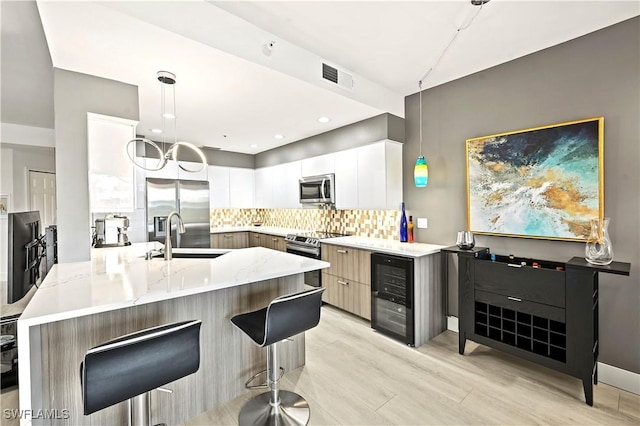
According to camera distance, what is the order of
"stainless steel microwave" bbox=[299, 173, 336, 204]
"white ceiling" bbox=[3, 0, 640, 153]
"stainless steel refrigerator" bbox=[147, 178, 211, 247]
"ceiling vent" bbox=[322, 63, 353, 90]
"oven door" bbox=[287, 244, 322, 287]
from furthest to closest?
1. "stainless steel refrigerator" bbox=[147, 178, 211, 247]
2. "stainless steel microwave" bbox=[299, 173, 336, 204]
3. "oven door" bbox=[287, 244, 322, 287]
4. "ceiling vent" bbox=[322, 63, 353, 90]
5. "white ceiling" bbox=[3, 0, 640, 153]

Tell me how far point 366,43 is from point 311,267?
72.7 inches

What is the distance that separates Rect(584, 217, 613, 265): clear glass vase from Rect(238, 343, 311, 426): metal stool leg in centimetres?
225

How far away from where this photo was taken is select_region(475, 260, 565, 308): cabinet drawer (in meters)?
2.15

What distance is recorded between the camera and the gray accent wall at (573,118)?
213 cm

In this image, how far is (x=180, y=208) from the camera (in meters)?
4.77

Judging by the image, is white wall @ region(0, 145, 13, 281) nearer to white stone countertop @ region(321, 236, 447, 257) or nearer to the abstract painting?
white stone countertop @ region(321, 236, 447, 257)

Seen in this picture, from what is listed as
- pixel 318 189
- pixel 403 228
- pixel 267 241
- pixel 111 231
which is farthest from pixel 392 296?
pixel 111 231

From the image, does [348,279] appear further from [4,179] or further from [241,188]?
[4,179]

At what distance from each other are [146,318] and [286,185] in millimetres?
3463

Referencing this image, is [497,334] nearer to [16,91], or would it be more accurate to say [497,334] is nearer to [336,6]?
[336,6]

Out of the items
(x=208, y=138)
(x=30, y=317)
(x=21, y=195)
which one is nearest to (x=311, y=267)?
(x=30, y=317)

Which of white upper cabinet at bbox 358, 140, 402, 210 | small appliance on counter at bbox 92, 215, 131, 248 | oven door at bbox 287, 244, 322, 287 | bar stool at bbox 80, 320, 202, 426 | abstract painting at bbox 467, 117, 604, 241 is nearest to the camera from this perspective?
bar stool at bbox 80, 320, 202, 426

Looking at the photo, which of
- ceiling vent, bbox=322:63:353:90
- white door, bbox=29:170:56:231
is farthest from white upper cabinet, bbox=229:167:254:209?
white door, bbox=29:170:56:231

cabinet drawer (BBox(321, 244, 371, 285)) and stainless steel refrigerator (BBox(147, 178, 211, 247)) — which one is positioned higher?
stainless steel refrigerator (BBox(147, 178, 211, 247))
